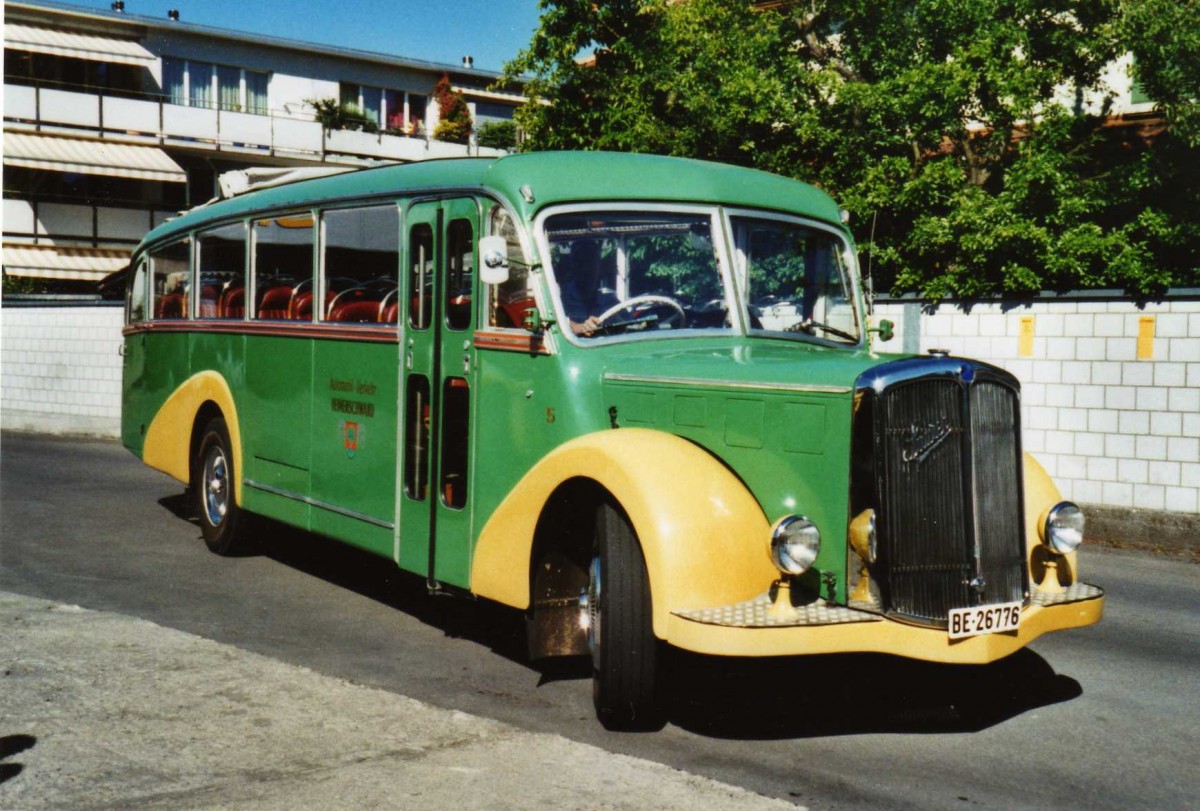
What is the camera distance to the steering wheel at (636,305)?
20.9 feet

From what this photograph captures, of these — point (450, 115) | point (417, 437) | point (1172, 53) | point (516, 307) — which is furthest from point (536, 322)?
point (450, 115)

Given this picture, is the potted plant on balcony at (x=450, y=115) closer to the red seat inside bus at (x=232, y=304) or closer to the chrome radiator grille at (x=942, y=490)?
the red seat inside bus at (x=232, y=304)

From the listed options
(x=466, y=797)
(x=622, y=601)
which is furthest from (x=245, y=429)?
(x=466, y=797)

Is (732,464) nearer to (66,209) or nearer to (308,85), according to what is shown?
(66,209)

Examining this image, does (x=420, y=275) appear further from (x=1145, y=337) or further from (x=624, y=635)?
(x=1145, y=337)

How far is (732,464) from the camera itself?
18.2ft

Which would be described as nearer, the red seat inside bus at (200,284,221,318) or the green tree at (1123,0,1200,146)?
the red seat inside bus at (200,284,221,318)

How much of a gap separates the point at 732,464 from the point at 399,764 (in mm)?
1858

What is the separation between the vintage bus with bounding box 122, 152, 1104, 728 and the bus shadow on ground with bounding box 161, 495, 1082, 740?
51 centimetres

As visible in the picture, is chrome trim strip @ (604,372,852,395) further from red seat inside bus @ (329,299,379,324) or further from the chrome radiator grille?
red seat inside bus @ (329,299,379,324)

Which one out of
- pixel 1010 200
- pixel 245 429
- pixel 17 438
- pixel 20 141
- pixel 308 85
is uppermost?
pixel 308 85

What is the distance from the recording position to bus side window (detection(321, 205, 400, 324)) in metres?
7.63

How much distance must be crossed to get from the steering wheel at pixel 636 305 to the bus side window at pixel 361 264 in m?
1.66

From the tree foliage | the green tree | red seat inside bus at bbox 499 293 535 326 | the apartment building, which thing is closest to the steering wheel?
red seat inside bus at bbox 499 293 535 326
